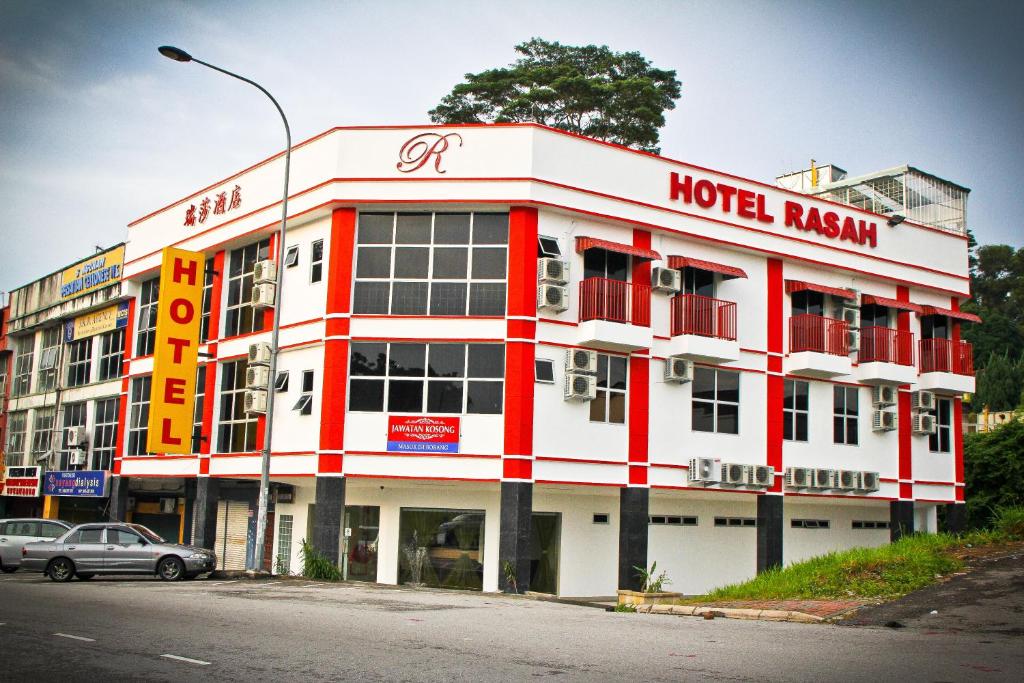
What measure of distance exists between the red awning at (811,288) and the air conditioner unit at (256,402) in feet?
48.5

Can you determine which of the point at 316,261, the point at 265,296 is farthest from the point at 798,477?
the point at 265,296

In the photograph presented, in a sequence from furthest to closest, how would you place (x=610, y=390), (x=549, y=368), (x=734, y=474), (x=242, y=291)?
(x=242, y=291) < (x=734, y=474) < (x=610, y=390) < (x=549, y=368)

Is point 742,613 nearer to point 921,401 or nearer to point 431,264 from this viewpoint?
point 431,264

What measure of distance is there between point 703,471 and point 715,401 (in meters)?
2.13

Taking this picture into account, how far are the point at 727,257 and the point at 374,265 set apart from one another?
9732 mm

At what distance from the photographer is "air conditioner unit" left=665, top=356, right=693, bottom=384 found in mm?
28016

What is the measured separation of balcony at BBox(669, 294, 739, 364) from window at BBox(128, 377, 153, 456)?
1762cm

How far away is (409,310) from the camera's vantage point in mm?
26641

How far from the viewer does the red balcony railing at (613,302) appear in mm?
26609

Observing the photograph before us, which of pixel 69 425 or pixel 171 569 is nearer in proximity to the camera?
pixel 171 569

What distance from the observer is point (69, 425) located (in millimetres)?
41125

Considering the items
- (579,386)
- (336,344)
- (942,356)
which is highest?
(942,356)

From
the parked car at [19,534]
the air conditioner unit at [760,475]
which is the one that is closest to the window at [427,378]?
the air conditioner unit at [760,475]

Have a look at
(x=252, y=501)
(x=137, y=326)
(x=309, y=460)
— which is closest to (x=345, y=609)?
(x=309, y=460)
